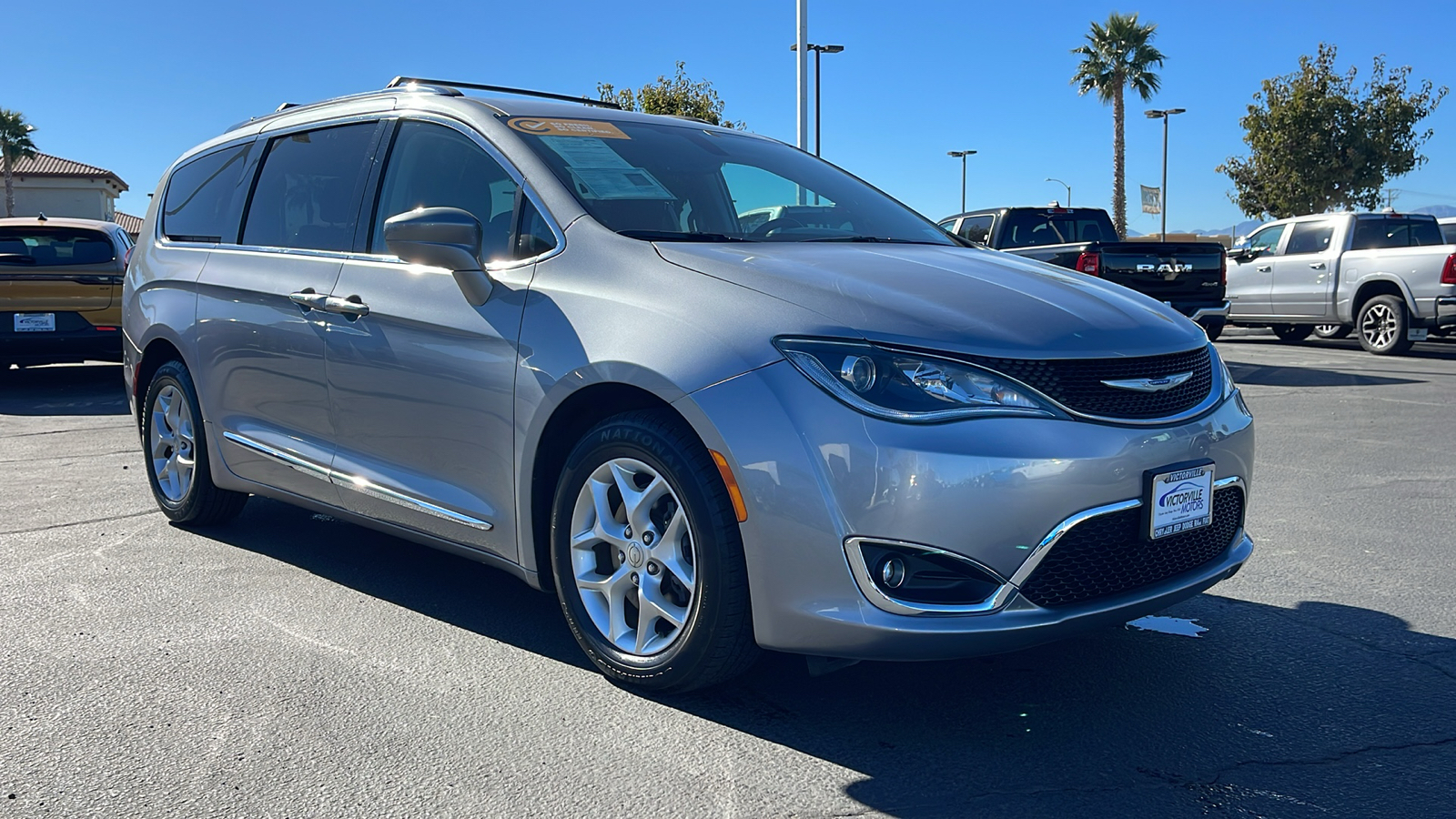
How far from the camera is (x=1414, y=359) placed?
1443 cm

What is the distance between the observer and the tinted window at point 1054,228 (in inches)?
571

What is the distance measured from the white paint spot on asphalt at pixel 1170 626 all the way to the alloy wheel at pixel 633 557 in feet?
5.28

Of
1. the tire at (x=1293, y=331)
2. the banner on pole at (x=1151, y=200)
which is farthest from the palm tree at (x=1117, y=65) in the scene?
the tire at (x=1293, y=331)

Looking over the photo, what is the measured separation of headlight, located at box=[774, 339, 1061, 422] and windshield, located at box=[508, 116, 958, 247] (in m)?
0.87

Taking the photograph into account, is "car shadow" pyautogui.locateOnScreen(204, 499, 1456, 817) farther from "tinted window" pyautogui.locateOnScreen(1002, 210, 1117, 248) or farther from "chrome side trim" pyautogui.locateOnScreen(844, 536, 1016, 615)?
"tinted window" pyautogui.locateOnScreen(1002, 210, 1117, 248)

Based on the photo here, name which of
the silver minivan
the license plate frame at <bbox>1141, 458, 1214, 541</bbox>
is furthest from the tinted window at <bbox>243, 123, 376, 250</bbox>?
the license plate frame at <bbox>1141, 458, 1214, 541</bbox>

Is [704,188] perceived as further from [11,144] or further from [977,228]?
[11,144]

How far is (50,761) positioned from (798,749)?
181 centimetres

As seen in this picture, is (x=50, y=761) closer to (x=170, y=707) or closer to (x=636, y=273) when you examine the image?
(x=170, y=707)

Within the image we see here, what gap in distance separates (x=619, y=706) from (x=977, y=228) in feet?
41.1

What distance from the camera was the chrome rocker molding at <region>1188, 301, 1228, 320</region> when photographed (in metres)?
11.9

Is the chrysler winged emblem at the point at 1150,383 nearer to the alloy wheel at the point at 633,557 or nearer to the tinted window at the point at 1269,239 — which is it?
the alloy wheel at the point at 633,557

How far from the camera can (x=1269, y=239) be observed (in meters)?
16.9

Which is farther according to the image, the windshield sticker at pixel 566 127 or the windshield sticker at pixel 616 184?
the windshield sticker at pixel 566 127
